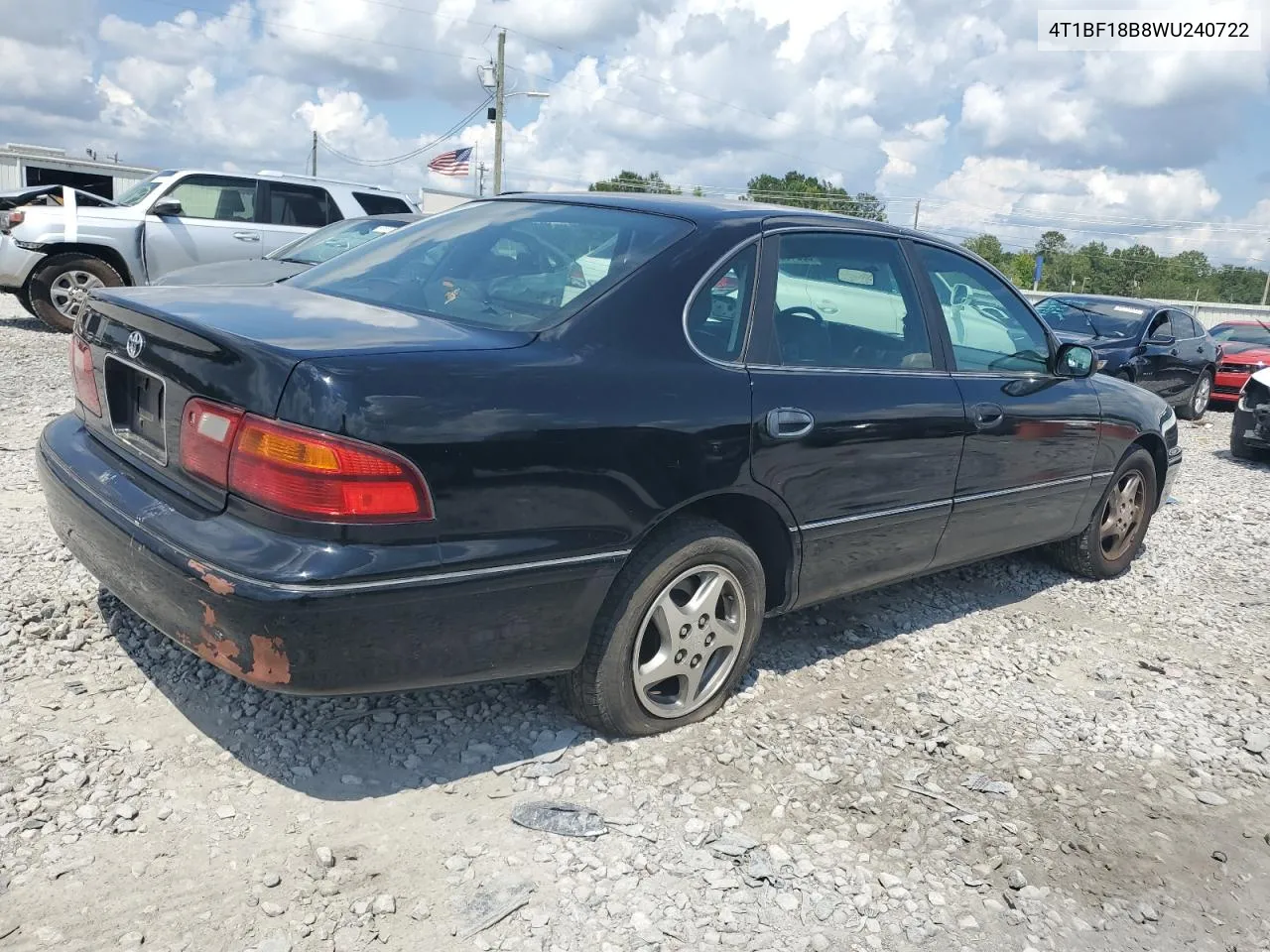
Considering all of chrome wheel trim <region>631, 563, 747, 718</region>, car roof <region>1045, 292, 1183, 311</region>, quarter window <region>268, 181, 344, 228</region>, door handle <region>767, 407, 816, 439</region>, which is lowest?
chrome wheel trim <region>631, 563, 747, 718</region>

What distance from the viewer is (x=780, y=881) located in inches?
103

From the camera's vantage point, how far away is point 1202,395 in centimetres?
1345

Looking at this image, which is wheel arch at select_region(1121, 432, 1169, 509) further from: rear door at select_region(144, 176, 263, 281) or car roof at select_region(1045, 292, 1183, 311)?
rear door at select_region(144, 176, 263, 281)

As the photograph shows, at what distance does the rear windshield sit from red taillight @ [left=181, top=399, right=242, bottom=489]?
0.72 meters

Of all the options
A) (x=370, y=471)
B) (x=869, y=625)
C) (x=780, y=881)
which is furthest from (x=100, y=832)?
(x=869, y=625)

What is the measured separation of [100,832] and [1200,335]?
1419cm

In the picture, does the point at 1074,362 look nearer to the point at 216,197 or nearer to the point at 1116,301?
the point at 1116,301

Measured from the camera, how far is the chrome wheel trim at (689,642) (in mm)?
3119

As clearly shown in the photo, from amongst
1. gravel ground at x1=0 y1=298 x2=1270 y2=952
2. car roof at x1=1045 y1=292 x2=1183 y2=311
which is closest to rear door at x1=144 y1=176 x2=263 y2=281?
gravel ground at x1=0 y1=298 x2=1270 y2=952

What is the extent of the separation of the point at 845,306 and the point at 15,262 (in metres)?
9.87

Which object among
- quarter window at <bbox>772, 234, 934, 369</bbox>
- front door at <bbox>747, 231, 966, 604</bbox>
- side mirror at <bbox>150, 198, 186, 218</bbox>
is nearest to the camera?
front door at <bbox>747, 231, 966, 604</bbox>

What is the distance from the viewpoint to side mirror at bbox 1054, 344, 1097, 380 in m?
4.54

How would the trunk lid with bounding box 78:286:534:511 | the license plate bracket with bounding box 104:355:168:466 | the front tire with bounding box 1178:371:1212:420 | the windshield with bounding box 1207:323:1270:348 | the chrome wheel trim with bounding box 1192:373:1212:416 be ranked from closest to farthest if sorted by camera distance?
the trunk lid with bounding box 78:286:534:511 < the license plate bracket with bounding box 104:355:168:466 < the front tire with bounding box 1178:371:1212:420 < the chrome wheel trim with bounding box 1192:373:1212:416 < the windshield with bounding box 1207:323:1270:348

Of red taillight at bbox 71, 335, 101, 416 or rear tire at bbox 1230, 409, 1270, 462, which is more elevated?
red taillight at bbox 71, 335, 101, 416
